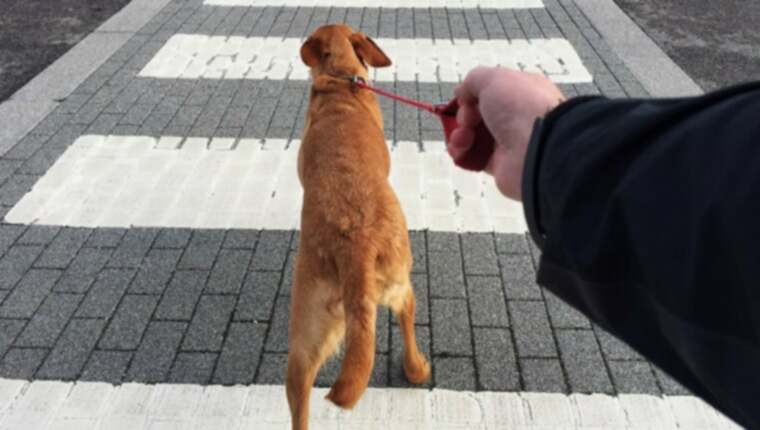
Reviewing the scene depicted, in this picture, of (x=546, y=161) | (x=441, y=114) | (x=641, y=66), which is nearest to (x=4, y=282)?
(x=441, y=114)

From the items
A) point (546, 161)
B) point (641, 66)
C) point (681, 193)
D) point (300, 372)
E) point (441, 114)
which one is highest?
point (681, 193)

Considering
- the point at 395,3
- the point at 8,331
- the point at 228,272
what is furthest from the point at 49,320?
the point at 395,3

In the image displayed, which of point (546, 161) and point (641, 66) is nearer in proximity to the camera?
point (546, 161)

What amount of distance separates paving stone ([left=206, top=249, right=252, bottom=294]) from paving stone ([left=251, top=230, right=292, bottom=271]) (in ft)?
0.24

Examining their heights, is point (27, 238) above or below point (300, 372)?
below

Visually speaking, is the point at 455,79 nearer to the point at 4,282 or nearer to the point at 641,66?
the point at 641,66

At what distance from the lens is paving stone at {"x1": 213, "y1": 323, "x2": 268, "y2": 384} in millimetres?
3413

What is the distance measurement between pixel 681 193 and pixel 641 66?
650cm

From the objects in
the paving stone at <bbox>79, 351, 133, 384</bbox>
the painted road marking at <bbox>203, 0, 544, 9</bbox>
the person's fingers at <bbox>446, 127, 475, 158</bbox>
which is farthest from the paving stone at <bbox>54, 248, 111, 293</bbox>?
the painted road marking at <bbox>203, 0, 544, 9</bbox>

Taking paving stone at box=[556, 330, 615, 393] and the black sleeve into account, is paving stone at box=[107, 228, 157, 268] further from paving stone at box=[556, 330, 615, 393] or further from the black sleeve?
the black sleeve

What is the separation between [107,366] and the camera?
3.48m

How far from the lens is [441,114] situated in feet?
7.84

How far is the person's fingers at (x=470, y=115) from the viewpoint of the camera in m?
1.91

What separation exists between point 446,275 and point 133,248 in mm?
2156
